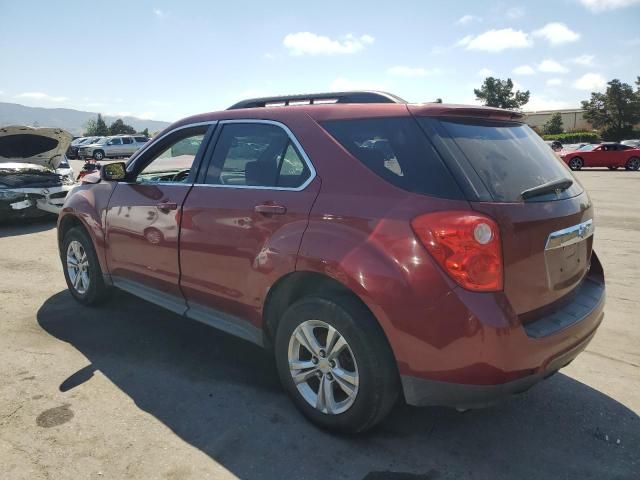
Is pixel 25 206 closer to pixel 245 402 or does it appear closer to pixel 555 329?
pixel 245 402

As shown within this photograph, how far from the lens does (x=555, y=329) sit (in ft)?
8.25

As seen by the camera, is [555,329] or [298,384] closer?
[555,329]

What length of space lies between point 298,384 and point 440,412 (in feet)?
2.96

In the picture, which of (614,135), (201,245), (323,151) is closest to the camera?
(323,151)

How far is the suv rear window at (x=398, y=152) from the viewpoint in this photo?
2.45 metres

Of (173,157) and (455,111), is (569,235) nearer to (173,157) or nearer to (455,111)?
(455,111)

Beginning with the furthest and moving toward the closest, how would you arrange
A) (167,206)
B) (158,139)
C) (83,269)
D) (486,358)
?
(83,269) → (158,139) → (167,206) → (486,358)

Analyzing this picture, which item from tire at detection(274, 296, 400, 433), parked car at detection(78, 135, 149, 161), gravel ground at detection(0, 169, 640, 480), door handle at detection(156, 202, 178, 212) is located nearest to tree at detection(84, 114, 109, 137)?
parked car at detection(78, 135, 149, 161)

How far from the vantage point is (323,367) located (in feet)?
9.27

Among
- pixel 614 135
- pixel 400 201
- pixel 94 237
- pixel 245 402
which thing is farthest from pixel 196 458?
pixel 614 135

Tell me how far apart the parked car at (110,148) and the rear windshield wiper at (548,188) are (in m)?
38.1

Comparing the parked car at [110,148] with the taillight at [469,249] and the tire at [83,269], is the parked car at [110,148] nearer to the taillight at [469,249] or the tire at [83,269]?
the tire at [83,269]

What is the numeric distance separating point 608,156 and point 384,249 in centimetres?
2825

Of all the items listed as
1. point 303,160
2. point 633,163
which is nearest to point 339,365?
point 303,160
